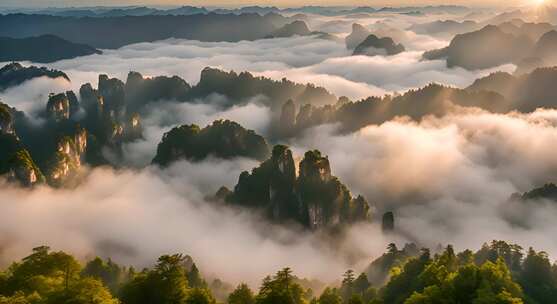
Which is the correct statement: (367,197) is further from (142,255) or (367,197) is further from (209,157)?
(142,255)

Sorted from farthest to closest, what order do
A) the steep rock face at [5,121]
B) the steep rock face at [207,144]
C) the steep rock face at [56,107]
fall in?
the steep rock face at [56,107]
the steep rock face at [207,144]
the steep rock face at [5,121]

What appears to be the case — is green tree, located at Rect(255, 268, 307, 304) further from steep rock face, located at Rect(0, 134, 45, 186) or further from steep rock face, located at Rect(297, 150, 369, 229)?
steep rock face, located at Rect(0, 134, 45, 186)

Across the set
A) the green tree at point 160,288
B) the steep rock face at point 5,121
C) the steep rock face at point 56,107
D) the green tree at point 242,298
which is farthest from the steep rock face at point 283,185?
the steep rock face at point 56,107

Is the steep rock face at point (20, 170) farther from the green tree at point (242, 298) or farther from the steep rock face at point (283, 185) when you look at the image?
the green tree at point (242, 298)

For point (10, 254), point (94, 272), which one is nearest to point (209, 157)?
point (10, 254)

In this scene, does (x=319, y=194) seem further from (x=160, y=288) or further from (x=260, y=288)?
(x=160, y=288)

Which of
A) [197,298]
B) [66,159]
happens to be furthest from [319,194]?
[197,298]

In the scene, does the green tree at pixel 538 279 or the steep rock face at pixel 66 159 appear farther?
the steep rock face at pixel 66 159
